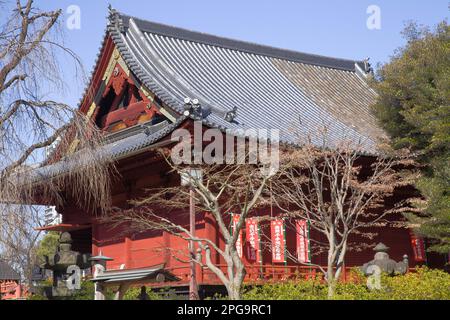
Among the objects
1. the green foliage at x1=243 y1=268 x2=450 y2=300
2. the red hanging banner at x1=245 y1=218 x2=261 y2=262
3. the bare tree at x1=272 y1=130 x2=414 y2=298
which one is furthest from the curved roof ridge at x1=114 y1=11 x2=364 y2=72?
the green foliage at x1=243 y1=268 x2=450 y2=300

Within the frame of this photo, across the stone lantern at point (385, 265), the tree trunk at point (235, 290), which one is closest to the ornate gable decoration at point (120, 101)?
the stone lantern at point (385, 265)

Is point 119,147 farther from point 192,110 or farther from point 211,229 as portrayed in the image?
point 211,229

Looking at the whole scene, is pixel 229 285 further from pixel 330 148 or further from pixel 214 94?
pixel 214 94

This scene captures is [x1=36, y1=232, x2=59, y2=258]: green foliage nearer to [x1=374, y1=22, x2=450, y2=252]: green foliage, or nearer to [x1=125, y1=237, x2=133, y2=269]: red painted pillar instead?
[x1=125, y1=237, x2=133, y2=269]: red painted pillar

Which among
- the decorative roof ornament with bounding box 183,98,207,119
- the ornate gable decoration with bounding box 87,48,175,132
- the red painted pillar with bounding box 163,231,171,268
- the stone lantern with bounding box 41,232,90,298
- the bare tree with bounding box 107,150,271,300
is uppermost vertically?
the ornate gable decoration with bounding box 87,48,175,132

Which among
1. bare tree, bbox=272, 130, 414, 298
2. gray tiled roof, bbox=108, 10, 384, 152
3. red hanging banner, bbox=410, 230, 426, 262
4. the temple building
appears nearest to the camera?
bare tree, bbox=272, 130, 414, 298

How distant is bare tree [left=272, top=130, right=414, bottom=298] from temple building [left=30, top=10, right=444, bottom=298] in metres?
0.64

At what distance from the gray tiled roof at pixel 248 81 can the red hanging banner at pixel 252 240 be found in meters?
2.51

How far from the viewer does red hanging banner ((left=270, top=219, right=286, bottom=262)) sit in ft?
59.9

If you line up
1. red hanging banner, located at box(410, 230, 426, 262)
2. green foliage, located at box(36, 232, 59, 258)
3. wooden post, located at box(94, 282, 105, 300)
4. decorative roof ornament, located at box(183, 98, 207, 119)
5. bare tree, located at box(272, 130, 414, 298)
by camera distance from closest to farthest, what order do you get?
wooden post, located at box(94, 282, 105, 300) → decorative roof ornament, located at box(183, 98, 207, 119) → bare tree, located at box(272, 130, 414, 298) → red hanging banner, located at box(410, 230, 426, 262) → green foliage, located at box(36, 232, 59, 258)
